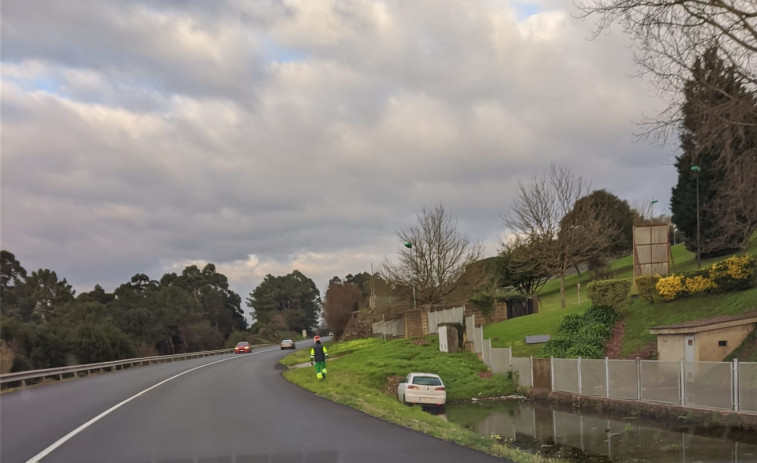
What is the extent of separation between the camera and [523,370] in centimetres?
2733

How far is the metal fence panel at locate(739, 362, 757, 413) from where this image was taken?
15516mm

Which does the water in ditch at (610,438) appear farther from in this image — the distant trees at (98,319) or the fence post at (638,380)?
the distant trees at (98,319)

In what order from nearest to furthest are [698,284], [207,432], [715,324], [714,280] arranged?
[207,432], [715,324], [714,280], [698,284]

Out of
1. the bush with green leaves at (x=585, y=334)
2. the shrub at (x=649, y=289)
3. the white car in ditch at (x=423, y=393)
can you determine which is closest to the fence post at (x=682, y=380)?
the bush with green leaves at (x=585, y=334)

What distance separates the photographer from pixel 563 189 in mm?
47281

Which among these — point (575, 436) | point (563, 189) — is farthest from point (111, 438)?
point (563, 189)

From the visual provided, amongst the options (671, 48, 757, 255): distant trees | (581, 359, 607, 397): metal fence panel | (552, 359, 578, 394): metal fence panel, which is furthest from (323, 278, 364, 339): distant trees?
(671, 48, 757, 255): distant trees

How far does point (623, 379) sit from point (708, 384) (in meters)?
→ 3.53

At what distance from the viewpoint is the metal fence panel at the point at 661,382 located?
18048 mm

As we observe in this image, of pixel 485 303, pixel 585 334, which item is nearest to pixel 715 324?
pixel 585 334

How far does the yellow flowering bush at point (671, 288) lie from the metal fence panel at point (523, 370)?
22.6 ft

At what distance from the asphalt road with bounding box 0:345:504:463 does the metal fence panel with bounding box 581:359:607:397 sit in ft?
33.6

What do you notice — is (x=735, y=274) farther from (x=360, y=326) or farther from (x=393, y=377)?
(x=360, y=326)

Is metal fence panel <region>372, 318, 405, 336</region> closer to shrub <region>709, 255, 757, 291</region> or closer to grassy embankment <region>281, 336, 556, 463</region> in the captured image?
grassy embankment <region>281, 336, 556, 463</region>
